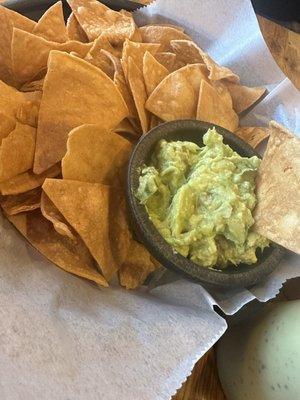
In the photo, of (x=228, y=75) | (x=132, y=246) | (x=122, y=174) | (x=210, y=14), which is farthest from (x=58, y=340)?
(x=210, y=14)

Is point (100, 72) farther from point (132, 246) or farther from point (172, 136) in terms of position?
point (132, 246)

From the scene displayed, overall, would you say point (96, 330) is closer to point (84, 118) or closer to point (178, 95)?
point (84, 118)

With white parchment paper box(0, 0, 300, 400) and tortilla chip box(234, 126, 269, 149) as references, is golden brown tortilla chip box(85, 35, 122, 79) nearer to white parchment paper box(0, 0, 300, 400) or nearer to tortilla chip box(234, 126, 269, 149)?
tortilla chip box(234, 126, 269, 149)

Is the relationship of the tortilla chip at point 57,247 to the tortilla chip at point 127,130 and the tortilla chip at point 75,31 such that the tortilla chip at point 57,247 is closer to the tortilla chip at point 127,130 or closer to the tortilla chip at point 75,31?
the tortilla chip at point 127,130

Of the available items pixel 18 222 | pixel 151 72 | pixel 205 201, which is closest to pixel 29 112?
pixel 18 222

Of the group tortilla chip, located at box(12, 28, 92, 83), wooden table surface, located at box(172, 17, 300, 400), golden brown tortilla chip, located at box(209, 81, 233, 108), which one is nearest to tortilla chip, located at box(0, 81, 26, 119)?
tortilla chip, located at box(12, 28, 92, 83)

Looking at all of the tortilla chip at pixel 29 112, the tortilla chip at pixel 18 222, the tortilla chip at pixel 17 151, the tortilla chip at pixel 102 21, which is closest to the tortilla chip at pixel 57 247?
the tortilla chip at pixel 18 222
